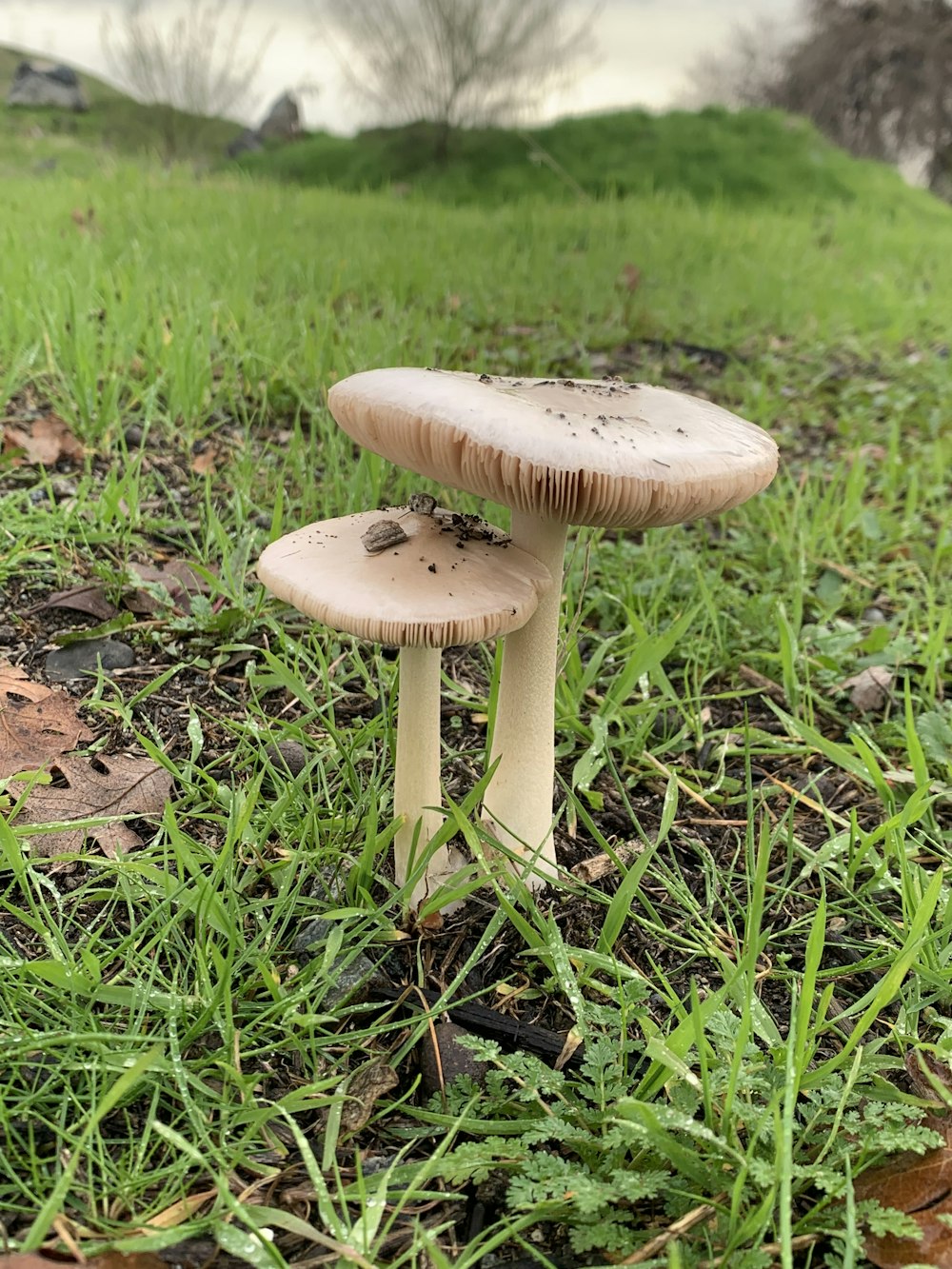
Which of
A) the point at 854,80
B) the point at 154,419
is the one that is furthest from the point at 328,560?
the point at 854,80

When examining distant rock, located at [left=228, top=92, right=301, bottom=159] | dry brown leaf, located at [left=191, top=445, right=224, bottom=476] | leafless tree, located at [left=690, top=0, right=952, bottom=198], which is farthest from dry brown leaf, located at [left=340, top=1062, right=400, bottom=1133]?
leafless tree, located at [left=690, top=0, right=952, bottom=198]

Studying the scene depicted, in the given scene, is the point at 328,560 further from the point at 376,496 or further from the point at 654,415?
the point at 376,496

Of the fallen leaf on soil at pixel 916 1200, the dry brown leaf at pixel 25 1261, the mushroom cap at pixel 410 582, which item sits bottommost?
the fallen leaf on soil at pixel 916 1200

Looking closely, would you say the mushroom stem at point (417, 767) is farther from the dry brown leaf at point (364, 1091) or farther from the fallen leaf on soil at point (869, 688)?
the fallen leaf on soil at point (869, 688)

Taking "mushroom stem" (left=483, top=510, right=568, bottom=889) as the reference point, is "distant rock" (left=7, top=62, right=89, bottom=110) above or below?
above

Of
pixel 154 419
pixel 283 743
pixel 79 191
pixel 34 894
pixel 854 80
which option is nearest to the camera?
pixel 34 894

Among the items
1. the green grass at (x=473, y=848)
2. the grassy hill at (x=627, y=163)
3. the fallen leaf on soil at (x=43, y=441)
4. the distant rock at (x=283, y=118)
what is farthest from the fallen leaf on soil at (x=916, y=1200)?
the distant rock at (x=283, y=118)

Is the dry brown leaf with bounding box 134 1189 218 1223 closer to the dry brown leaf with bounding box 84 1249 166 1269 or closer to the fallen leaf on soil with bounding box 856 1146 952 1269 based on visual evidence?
the dry brown leaf with bounding box 84 1249 166 1269
